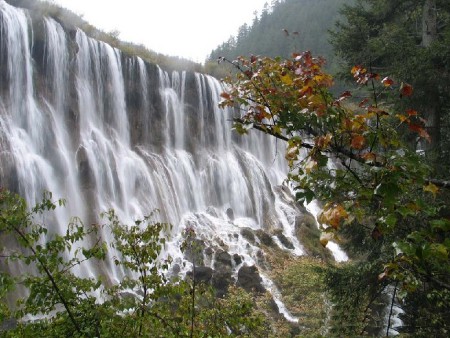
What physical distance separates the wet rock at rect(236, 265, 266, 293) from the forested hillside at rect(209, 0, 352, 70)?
175ft

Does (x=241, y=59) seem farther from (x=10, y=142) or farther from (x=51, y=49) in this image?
(x=51, y=49)

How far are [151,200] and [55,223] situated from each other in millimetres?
5570

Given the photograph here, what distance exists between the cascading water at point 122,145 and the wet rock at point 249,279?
0.75 m

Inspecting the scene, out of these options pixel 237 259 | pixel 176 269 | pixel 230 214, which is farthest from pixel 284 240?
pixel 176 269

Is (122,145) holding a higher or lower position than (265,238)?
higher

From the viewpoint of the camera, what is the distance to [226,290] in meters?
14.3

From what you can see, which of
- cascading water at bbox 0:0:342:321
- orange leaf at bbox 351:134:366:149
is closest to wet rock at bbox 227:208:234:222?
cascading water at bbox 0:0:342:321

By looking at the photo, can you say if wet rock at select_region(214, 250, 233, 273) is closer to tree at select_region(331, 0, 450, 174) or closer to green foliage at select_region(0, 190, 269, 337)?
tree at select_region(331, 0, 450, 174)

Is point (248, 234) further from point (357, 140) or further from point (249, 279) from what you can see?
point (357, 140)

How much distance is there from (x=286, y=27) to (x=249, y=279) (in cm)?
7098

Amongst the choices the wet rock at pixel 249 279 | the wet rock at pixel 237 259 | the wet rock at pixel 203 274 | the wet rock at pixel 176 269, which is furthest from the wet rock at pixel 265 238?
the wet rock at pixel 203 274

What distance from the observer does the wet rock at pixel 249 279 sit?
Answer: 15.0 meters

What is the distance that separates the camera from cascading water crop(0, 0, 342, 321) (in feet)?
56.5

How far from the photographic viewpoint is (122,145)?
22.0m
